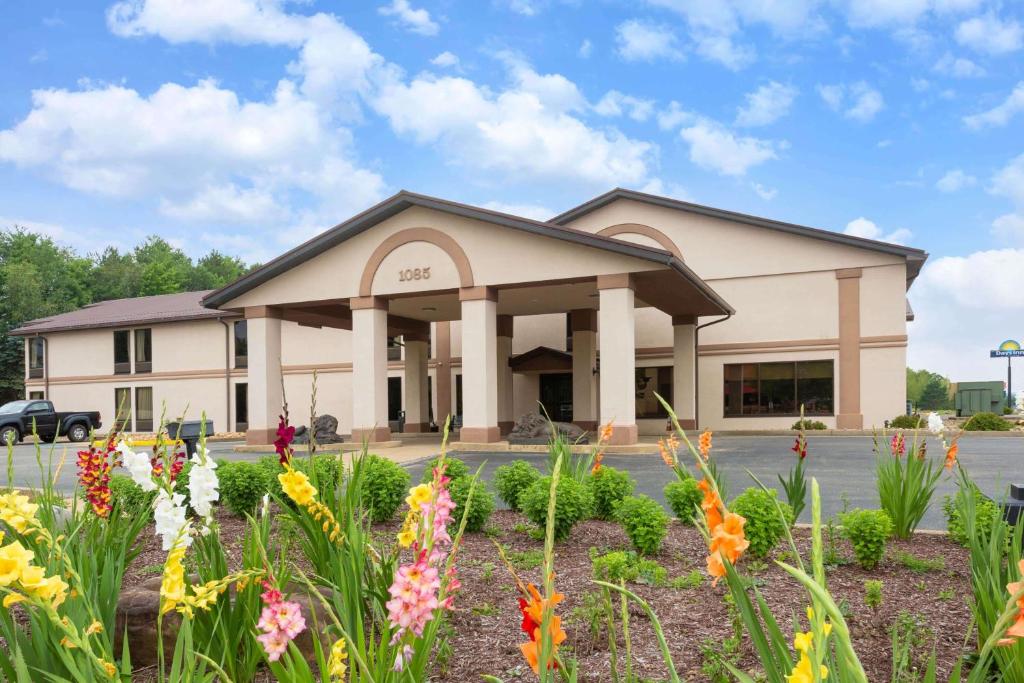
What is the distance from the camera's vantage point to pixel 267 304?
22.8 meters

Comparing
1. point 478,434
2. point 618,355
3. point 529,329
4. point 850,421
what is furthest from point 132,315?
point 850,421

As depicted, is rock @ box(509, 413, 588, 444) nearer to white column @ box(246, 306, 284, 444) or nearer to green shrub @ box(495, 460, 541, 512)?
white column @ box(246, 306, 284, 444)

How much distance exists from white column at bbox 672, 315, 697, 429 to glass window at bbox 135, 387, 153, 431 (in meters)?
25.5

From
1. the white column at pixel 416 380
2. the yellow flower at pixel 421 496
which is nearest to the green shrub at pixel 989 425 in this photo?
the white column at pixel 416 380

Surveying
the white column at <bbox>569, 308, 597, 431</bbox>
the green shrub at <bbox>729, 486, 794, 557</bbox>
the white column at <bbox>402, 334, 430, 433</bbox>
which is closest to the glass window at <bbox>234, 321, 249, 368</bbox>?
the white column at <bbox>402, 334, 430, 433</bbox>

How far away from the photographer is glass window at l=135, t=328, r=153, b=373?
36.0 m

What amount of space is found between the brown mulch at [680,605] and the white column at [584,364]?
793 inches

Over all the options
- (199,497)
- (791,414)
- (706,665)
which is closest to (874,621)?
(706,665)

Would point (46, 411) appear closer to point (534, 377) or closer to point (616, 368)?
point (534, 377)

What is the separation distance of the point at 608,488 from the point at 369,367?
48.7 feet

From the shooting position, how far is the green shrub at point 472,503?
6.61m

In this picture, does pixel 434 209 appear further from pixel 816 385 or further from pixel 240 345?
pixel 240 345

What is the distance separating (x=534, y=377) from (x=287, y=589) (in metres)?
27.3

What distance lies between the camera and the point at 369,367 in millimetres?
21406
